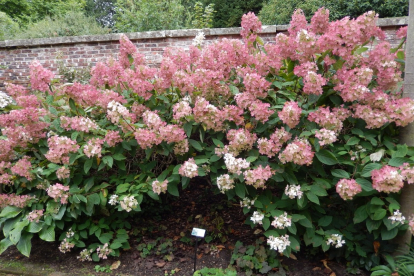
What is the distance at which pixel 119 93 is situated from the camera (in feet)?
8.73

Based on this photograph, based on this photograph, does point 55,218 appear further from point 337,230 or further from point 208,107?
point 337,230

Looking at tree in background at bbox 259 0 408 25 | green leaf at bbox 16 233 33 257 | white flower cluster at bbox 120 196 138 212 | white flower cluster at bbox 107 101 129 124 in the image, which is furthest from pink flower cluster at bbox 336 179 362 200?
tree in background at bbox 259 0 408 25

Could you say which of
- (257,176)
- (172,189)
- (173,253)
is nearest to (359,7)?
(257,176)

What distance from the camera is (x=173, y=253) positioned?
268cm

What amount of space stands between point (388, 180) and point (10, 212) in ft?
8.85

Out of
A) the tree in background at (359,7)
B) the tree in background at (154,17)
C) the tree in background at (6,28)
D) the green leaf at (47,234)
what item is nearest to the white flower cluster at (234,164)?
the green leaf at (47,234)

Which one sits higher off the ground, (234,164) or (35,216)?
(234,164)

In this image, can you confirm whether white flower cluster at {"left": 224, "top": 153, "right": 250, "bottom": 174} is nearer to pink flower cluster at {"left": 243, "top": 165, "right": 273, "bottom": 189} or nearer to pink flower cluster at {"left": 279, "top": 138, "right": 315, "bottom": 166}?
pink flower cluster at {"left": 243, "top": 165, "right": 273, "bottom": 189}

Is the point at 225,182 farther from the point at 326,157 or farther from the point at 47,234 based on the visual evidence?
the point at 47,234

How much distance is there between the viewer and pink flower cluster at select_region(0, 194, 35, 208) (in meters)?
2.42

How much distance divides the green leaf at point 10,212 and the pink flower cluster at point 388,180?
8.48 feet

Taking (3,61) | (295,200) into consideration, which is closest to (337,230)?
(295,200)

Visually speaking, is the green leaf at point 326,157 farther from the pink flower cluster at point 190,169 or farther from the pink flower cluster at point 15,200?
the pink flower cluster at point 15,200

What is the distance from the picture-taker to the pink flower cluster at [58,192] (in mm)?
2223
